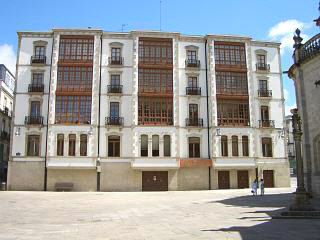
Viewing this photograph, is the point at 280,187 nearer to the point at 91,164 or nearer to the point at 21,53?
the point at 91,164

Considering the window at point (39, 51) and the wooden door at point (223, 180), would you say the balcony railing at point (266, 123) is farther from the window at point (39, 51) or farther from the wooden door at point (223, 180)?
the window at point (39, 51)

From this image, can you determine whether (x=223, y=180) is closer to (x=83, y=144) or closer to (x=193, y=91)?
(x=193, y=91)

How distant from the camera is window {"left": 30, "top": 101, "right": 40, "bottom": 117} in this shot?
128 feet

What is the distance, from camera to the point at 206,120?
40.5m

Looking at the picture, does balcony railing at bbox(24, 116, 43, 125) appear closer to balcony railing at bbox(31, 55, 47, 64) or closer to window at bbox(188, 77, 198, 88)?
balcony railing at bbox(31, 55, 47, 64)

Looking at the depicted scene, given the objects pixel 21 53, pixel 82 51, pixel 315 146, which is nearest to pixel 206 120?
pixel 82 51

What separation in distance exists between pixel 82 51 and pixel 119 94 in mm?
6627

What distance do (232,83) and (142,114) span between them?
11.4 m

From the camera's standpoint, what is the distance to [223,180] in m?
40.1

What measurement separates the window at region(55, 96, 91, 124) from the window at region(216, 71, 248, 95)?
15.3 meters

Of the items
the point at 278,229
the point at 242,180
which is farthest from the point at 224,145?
the point at 278,229

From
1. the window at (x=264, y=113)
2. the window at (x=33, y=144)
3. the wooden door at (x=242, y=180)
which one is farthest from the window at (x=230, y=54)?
the window at (x=33, y=144)

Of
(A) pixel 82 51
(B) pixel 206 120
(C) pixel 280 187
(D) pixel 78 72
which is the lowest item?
(C) pixel 280 187

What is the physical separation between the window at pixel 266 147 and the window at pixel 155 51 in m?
14.6
